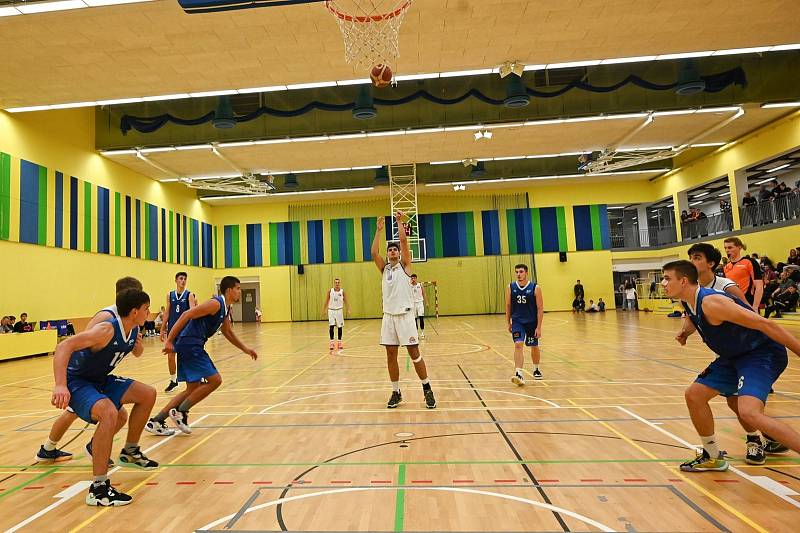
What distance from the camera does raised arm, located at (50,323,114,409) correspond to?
302 cm

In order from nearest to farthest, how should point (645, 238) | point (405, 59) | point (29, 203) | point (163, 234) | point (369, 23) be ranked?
1. point (369, 23)
2. point (405, 59)
3. point (29, 203)
4. point (163, 234)
5. point (645, 238)

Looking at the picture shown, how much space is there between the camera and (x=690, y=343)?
11.8 m

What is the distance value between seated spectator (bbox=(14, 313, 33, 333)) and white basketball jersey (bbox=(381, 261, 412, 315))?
1345 cm

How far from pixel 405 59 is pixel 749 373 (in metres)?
11.1

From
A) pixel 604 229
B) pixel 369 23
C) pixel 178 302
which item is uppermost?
pixel 369 23

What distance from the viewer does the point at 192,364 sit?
5230mm

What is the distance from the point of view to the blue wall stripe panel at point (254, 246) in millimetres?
30109

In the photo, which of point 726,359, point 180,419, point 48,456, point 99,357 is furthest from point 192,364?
point 726,359

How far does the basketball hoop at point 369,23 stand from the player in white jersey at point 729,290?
7286 millimetres

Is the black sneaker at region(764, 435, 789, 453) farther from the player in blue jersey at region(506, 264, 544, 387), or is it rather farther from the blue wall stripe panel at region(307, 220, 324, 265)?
the blue wall stripe panel at region(307, 220, 324, 265)

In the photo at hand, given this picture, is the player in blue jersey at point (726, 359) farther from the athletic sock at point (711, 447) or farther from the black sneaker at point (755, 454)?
the black sneaker at point (755, 454)

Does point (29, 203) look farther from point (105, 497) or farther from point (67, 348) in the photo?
→ point (105, 497)

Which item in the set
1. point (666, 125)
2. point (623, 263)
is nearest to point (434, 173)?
point (666, 125)

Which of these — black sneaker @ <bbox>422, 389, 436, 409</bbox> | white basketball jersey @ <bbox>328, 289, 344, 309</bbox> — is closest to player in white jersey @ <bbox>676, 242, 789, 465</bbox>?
black sneaker @ <bbox>422, 389, 436, 409</bbox>
